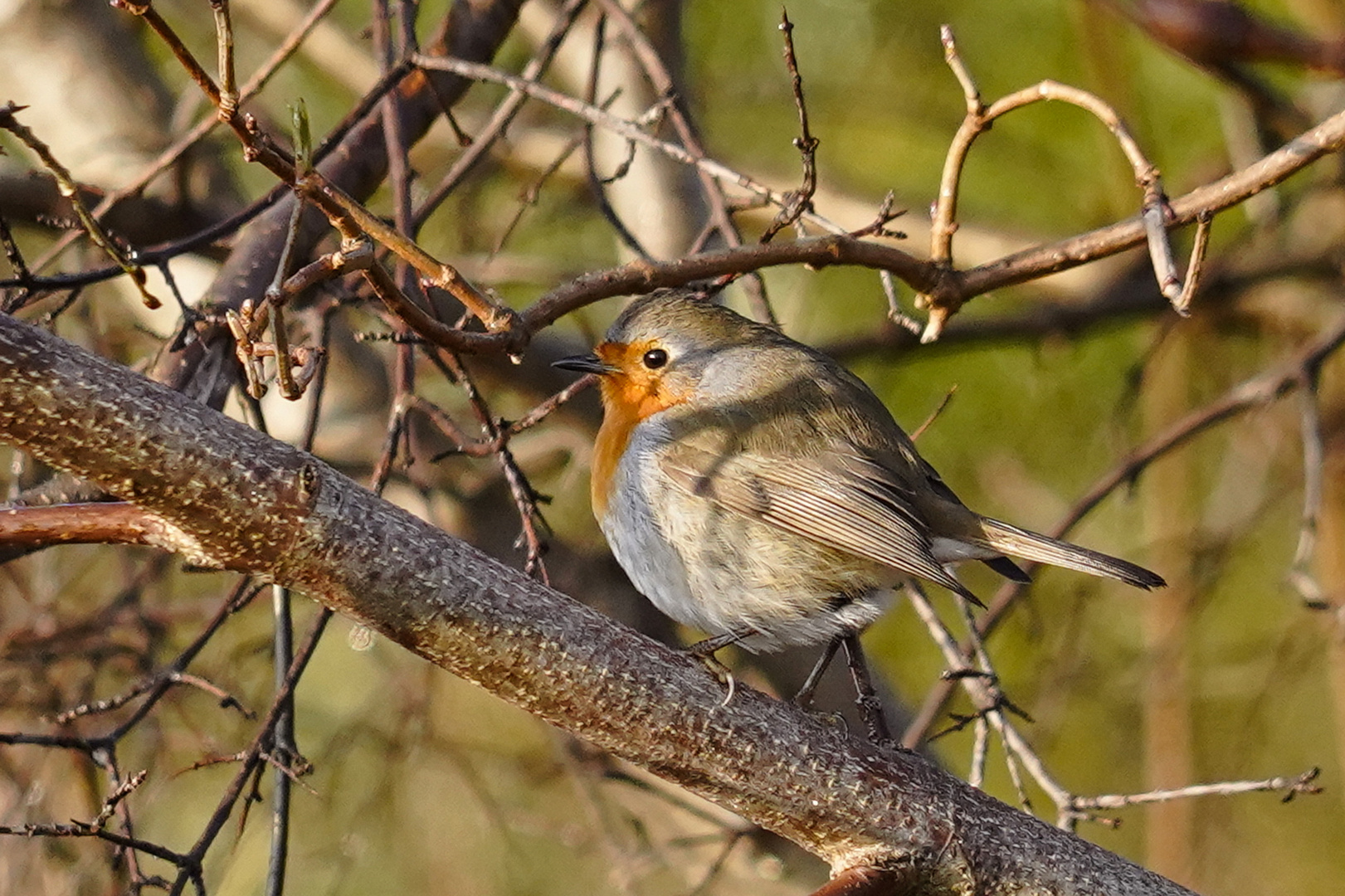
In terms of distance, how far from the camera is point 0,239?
2.18 meters

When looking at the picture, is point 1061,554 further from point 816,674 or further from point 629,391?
point 629,391

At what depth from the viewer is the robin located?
2992 millimetres

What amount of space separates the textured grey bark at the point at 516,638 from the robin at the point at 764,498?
670 mm

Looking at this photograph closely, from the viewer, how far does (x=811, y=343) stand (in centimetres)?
507

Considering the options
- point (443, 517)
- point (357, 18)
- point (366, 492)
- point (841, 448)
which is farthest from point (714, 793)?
point (357, 18)

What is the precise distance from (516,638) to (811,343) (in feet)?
10.9

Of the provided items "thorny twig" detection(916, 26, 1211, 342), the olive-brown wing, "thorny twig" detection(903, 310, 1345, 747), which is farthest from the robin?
"thorny twig" detection(916, 26, 1211, 342)

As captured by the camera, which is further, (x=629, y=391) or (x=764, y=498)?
(x=629, y=391)

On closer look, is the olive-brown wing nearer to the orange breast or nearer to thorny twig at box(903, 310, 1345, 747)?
the orange breast

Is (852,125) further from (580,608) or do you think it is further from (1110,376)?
(580,608)

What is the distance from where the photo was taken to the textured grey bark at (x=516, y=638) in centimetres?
160

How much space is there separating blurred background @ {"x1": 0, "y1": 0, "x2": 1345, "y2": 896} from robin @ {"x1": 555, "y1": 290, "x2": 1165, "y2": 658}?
0.75 meters

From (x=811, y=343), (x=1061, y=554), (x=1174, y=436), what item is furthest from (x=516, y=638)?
(x=811, y=343)

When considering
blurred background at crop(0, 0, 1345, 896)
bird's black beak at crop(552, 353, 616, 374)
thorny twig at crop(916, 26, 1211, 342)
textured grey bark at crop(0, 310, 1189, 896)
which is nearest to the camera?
textured grey bark at crop(0, 310, 1189, 896)
